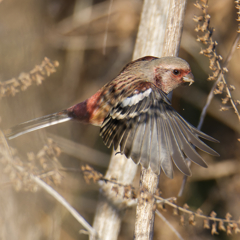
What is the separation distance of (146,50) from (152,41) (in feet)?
0.41

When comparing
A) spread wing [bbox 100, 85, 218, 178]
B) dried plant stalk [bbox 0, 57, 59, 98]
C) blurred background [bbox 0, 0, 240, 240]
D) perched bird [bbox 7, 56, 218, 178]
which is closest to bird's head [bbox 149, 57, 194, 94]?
perched bird [bbox 7, 56, 218, 178]

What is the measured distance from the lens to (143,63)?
2.93 meters

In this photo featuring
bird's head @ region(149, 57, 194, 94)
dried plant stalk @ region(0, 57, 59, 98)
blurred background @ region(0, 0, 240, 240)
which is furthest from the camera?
blurred background @ region(0, 0, 240, 240)

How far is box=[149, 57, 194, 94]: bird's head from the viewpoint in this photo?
2.59 metres

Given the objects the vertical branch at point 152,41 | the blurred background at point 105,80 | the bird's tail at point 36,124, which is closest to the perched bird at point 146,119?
the bird's tail at point 36,124

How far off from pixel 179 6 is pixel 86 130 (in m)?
3.14

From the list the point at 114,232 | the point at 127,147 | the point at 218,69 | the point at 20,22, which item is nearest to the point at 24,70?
the point at 20,22

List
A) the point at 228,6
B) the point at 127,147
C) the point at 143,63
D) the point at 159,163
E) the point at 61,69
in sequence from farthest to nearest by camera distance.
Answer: the point at 61,69, the point at 228,6, the point at 143,63, the point at 127,147, the point at 159,163

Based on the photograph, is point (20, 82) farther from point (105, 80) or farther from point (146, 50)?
point (105, 80)

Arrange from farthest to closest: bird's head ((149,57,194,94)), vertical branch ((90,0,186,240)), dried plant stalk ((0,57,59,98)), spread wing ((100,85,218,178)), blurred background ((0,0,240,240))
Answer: blurred background ((0,0,240,240)) → bird's head ((149,57,194,94)) → vertical branch ((90,0,186,240)) → dried plant stalk ((0,57,59,98)) → spread wing ((100,85,218,178))

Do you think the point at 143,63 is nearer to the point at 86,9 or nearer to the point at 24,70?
the point at 24,70

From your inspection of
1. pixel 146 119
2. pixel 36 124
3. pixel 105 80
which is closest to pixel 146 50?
pixel 146 119

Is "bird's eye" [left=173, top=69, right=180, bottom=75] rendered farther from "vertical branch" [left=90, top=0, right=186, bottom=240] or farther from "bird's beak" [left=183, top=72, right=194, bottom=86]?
"vertical branch" [left=90, top=0, right=186, bottom=240]

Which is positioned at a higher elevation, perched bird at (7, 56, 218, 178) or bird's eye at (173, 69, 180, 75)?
bird's eye at (173, 69, 180, 75)
